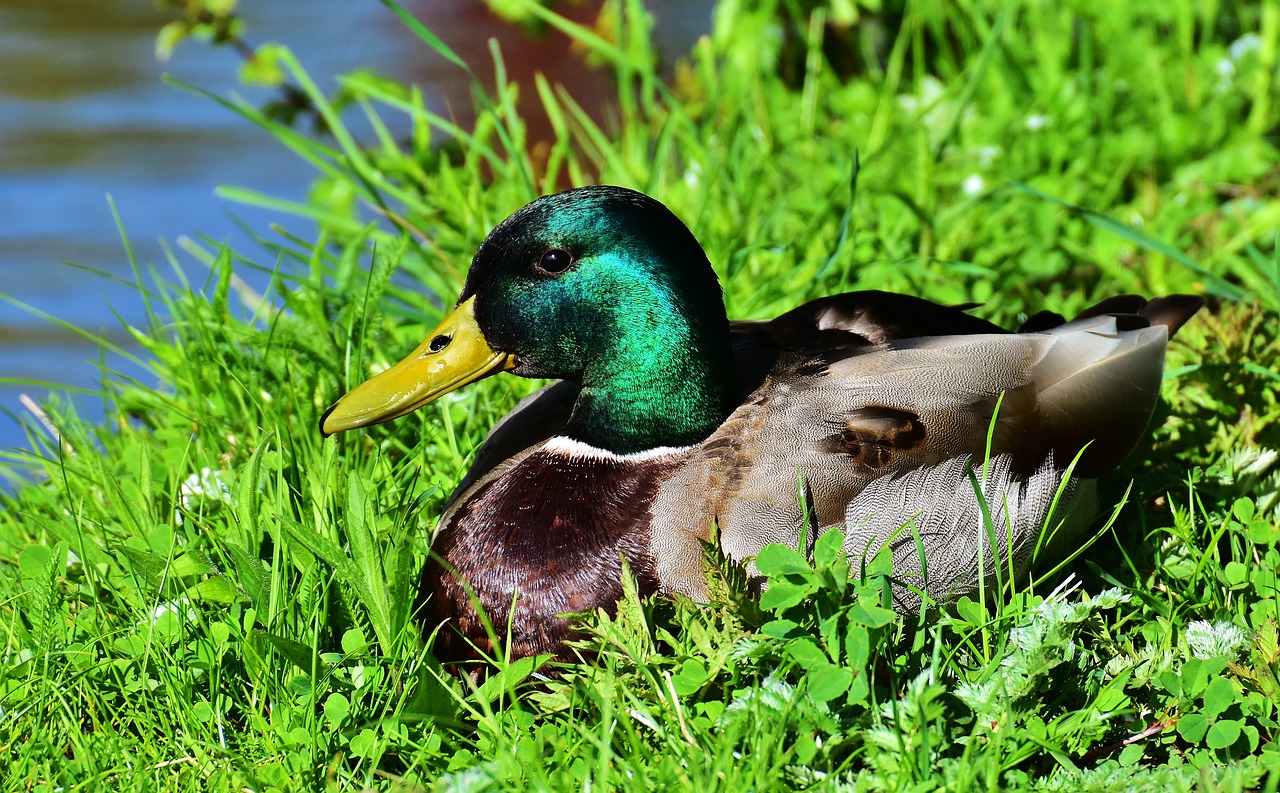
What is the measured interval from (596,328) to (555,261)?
0.15 m

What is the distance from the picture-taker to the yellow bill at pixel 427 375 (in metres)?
2.65

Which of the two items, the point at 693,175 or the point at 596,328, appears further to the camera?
the point at 693,175

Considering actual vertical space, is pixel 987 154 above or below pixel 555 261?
below

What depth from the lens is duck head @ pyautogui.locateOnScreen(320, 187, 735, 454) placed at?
257cm

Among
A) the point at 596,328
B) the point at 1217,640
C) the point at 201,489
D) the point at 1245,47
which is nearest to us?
the point at 1217,640

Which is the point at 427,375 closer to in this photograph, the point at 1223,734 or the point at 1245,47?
the point at 1223,734

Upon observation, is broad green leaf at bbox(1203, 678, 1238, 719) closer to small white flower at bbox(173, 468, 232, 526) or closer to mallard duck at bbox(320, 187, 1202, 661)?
mallard duck at bbox(320, 187, 1202, 661)

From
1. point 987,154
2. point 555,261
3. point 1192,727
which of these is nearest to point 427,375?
point 555,261

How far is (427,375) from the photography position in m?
2.69

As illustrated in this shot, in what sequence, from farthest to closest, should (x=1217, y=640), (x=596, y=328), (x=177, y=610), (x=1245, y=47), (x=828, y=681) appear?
1. (x=1245, y=47)
2. (x=596, y=328)
3. (x=177, y=610)
4. (x=1217, y=640)
5. (x=828, y=681)

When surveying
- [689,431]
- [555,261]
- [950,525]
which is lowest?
[950,525]

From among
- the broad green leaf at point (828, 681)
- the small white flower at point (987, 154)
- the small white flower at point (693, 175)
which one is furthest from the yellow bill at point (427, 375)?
the small white flower at point (987, 154)

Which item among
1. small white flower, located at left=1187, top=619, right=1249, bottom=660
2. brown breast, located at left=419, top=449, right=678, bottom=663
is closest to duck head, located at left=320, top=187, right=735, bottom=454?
brown breast, located at left=419, top=449, right=678, bottom=663

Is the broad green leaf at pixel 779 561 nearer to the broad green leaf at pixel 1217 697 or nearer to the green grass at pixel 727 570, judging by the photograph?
the green grass at pixel 727 570
